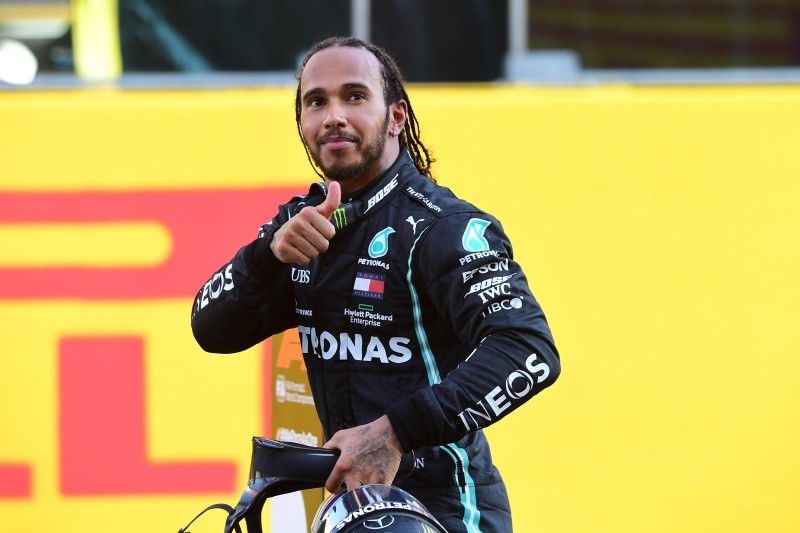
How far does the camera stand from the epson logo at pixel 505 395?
206cm

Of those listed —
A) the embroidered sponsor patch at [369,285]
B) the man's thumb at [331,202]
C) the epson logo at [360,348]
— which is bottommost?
the epson logo at [360,348]

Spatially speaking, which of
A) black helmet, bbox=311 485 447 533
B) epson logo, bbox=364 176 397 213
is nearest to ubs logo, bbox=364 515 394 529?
black helmet, bbox=311 485 447 533

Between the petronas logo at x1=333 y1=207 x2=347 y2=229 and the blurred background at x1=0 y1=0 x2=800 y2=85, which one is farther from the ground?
the blurred background at x1=0 y1=0 x2=800 y2=85

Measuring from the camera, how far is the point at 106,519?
4.50 meters

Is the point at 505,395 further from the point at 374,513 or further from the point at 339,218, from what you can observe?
the point at 339,218

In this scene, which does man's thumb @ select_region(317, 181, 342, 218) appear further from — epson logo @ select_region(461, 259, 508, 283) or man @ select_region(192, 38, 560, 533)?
epson logo @ select_region(461, 259, 508, 283)

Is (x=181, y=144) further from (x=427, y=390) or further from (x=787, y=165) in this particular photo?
(x=427, y=390)

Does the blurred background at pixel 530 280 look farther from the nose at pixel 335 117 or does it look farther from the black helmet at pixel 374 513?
the black helmet at pixel 374 513

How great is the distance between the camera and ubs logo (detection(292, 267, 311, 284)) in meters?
2.38

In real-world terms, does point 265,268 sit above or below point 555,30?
below

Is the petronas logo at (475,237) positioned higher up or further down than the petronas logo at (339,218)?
further down

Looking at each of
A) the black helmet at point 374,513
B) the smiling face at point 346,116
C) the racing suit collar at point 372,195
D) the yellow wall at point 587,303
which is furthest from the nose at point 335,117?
the yellow wall at point 587,303

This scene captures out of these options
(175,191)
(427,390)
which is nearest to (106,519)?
(175,191)

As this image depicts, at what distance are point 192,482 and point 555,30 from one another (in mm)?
2234
